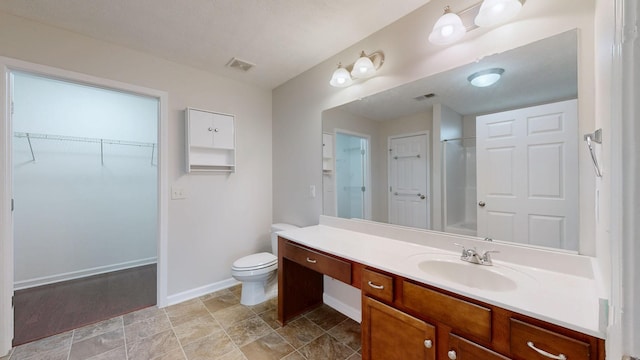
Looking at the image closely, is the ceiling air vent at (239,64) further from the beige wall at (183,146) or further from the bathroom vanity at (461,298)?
the bathroom vanity at (461,298)

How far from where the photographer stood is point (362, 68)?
195cm

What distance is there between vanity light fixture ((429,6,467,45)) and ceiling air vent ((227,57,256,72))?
1.71 meters

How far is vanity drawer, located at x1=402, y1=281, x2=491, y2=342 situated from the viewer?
1.00 metres

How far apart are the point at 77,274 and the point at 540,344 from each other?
4214mm

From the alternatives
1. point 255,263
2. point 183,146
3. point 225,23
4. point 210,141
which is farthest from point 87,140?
point 255,263

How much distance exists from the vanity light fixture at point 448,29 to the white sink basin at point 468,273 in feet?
4.20

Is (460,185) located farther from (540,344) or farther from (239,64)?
(239,64)

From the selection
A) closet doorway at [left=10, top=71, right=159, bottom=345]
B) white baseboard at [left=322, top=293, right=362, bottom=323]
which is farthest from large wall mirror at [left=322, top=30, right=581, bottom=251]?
closet doorway at [left=10, top=71, right=159, bottom=345]

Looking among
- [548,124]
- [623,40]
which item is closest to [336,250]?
[548,124]

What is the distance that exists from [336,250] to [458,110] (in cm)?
116

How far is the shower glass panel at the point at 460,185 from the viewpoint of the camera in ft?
4.91

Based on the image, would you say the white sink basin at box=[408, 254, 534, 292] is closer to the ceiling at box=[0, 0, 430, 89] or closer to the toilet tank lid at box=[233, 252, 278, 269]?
the toilet tank lid at box=[233, 252, 278, 269]

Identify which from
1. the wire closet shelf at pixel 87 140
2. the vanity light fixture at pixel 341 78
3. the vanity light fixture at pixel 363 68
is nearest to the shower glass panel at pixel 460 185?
the vanity light fixture at pixel 363 68

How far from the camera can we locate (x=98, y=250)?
3123mm
